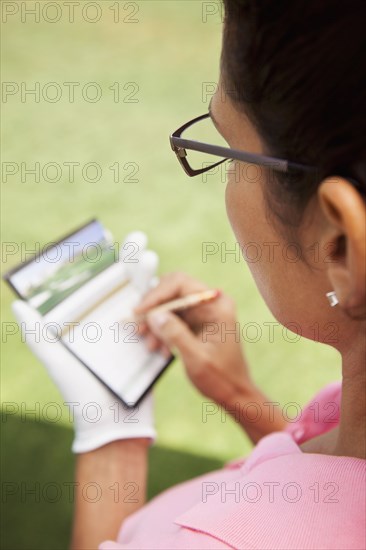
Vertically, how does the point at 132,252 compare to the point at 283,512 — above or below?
above

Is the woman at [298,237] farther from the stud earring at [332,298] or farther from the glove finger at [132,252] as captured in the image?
the glove finger at [132,252]

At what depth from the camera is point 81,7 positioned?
3232 mm

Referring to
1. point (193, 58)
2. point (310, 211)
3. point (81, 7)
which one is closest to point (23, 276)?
point (310, 211)

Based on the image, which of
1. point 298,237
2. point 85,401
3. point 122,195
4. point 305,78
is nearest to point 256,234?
point 298,237

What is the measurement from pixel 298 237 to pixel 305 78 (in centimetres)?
15

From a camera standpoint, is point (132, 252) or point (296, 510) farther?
point (132, 252)

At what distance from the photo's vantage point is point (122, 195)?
7.19ft

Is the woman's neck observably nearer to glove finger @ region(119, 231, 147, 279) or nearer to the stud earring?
the stud earring

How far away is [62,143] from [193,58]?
0.92 meters

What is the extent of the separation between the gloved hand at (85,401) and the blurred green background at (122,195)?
41cm

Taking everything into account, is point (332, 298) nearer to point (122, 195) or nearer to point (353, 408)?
point (353, 408)

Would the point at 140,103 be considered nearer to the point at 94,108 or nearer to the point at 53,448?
the point at 94,108

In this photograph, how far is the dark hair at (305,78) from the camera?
474 mm

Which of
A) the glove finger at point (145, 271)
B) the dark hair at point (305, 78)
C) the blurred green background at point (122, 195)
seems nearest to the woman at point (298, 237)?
the dark hair at point (305, 78)
